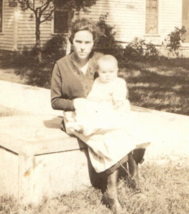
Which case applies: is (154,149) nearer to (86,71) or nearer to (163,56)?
(86,71)

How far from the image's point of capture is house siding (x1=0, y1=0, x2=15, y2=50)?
656 inches

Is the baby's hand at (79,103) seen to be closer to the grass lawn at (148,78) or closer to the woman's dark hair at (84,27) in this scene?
the woman's dark hair at (84,27)

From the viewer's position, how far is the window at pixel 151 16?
70.3 ft

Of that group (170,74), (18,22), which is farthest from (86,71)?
(18,22)

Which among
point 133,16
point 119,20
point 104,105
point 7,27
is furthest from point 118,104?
point 133,16

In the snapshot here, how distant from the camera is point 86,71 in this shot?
3730 mm

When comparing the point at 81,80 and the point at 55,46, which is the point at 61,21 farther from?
the point at 81,80

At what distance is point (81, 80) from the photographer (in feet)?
12.1

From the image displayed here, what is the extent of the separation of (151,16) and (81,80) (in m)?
18.6

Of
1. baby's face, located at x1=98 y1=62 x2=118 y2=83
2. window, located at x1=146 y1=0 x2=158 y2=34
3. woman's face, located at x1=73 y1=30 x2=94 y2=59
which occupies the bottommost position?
baby's face, located at x1=98 y1=62 x2=118 y2=83

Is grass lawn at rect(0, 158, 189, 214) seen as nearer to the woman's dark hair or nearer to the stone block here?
the stone block

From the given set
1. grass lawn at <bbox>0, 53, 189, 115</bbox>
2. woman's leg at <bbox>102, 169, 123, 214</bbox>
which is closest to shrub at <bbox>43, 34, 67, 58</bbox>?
grass lawn at <bbox>0, 53, 189, 115</bbox>

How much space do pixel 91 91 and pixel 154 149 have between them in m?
1.65

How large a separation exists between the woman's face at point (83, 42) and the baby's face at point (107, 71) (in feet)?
0.78
